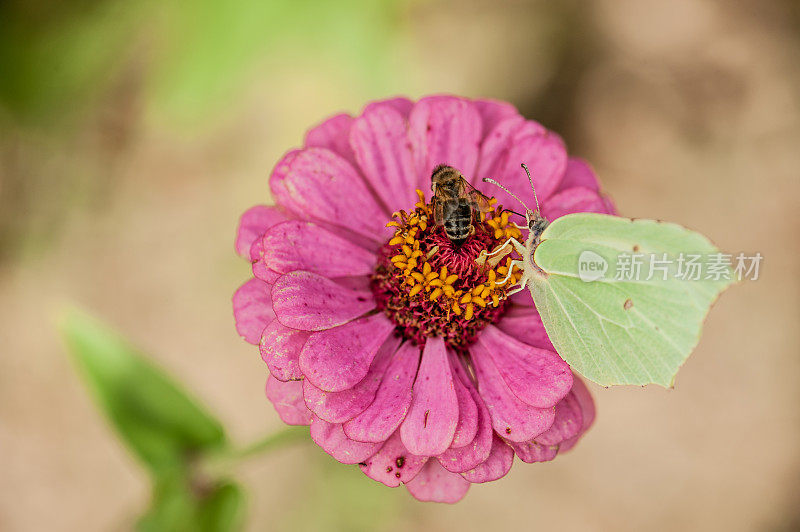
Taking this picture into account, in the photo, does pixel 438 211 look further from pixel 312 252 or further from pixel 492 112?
pixel 492 112

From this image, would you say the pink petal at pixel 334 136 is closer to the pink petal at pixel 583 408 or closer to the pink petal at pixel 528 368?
the pink petal at pixel 528 368

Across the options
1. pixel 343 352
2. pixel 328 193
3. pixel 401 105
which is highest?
pixel 401 105

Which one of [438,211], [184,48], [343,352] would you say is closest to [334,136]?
[438,211]

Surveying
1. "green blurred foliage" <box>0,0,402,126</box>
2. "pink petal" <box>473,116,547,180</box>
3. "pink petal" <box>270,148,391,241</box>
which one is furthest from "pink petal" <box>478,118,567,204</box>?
"green blurred foliage" <box>0,0,402,126</box>

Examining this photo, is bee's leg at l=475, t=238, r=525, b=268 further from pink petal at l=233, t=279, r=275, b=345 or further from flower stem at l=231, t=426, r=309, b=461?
flower stem at l=231, t=426, r=309, b=461

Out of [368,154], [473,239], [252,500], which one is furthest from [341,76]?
[252,500]

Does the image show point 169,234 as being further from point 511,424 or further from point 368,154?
point 511,424
